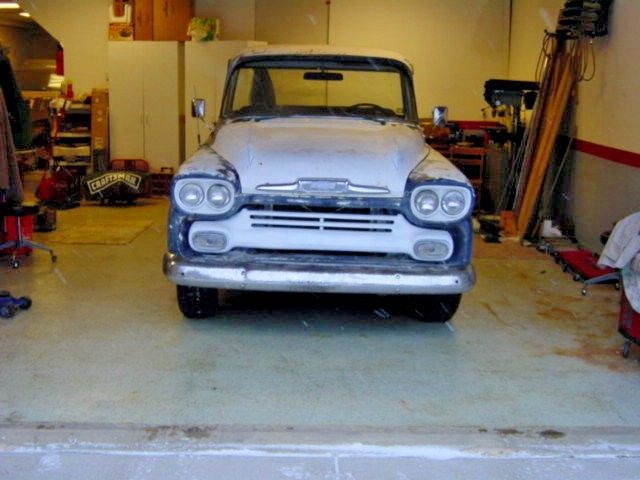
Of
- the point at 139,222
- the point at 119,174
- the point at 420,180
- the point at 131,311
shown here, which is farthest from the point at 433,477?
the point at 119,174

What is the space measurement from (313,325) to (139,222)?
4.45m

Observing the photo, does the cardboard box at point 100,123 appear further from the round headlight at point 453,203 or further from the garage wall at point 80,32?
the round headlight at point 453,203

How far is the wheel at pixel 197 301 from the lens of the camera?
5.35 metres

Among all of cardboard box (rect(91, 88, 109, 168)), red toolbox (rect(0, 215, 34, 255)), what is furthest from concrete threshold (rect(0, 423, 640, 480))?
cardboard box (rect(91, 88, 109, 168))

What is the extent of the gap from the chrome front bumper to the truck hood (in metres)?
0.44

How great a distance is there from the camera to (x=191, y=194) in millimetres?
4918

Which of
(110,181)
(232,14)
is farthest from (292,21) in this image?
(110,181)

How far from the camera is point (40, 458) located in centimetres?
349

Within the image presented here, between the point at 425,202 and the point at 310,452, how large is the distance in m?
1.85

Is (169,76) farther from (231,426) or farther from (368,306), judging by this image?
(231,426)

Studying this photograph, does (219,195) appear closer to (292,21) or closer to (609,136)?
(609,136)

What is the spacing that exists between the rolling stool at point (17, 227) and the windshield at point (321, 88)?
6.60ft

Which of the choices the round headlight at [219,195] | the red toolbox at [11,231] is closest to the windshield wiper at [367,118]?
the round headlight at [219,195]

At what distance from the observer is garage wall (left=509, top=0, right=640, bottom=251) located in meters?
7.28
